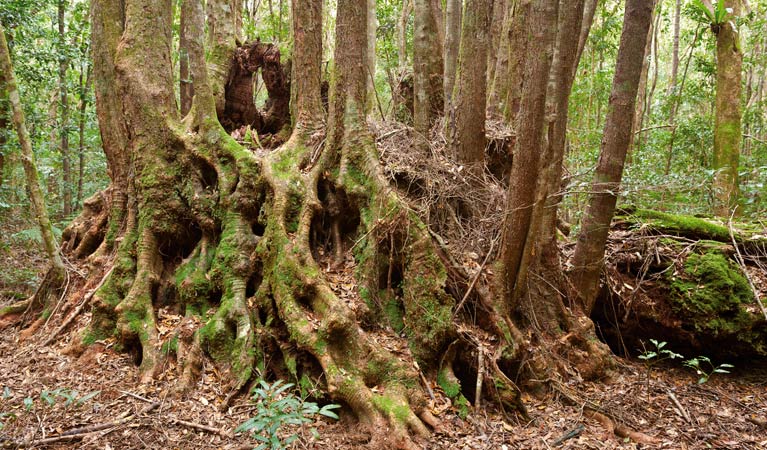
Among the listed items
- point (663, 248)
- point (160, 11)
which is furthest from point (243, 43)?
point (663, 248)

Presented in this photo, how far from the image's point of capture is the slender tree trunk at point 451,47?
23.9ft

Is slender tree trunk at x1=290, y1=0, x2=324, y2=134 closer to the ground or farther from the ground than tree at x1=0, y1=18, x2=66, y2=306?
farther from the ground

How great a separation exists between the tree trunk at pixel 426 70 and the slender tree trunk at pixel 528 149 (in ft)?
7.29

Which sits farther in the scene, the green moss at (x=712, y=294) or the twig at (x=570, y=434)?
the green moss at (x=712, y=294)

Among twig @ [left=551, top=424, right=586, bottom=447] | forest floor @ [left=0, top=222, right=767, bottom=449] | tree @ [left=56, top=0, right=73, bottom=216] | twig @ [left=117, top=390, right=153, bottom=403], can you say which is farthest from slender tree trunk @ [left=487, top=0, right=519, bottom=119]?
tree @ [left=56, top=0, right=73, bottom=216]

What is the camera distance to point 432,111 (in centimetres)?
746

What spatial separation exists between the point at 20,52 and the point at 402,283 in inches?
385

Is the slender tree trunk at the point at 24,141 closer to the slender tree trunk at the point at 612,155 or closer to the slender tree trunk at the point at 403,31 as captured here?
the slender tree trunk at the point at 612,155

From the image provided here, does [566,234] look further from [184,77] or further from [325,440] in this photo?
[184,77]

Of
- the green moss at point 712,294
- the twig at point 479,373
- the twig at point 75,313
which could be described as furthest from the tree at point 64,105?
the green moss at point 712,294

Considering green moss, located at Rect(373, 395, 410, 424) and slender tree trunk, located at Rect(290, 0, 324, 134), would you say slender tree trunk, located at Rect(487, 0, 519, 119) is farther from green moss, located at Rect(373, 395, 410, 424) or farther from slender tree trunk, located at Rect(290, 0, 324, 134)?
green moss, located at Rect(373, 395, 410, 424)

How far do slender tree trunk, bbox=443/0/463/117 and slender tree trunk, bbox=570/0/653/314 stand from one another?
234 centimetres

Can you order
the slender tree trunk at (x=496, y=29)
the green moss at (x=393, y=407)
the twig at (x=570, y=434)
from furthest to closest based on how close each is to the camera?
the slender tree trunk at (x=496, y=29) → the twig at (x=570, y=434) → the green moss at (x=393, y=407)

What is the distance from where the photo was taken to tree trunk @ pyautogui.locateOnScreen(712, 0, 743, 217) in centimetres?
920
